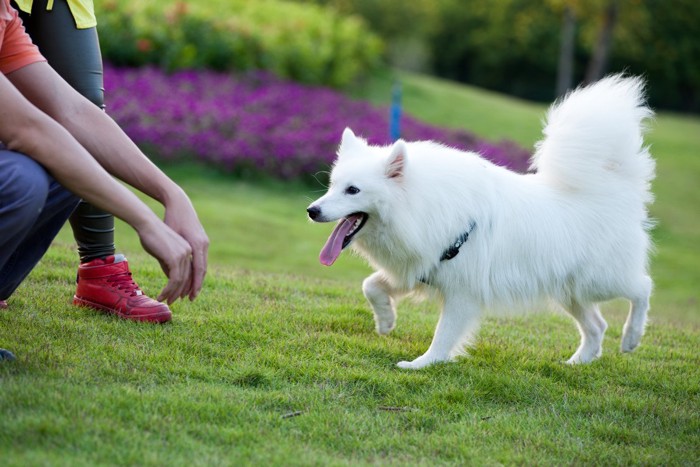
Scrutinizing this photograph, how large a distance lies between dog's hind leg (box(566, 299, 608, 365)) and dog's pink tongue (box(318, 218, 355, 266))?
1.31 meters

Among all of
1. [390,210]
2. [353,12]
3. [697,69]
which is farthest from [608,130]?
[697,69]

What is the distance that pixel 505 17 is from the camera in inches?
1389

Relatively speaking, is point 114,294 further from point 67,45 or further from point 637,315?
point 637,315

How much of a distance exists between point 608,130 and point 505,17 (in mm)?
32857

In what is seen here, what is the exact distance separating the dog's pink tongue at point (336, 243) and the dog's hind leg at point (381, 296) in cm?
34

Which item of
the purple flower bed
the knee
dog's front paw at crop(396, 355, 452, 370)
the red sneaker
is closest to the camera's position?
the knee

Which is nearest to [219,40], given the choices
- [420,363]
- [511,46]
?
[420,363]

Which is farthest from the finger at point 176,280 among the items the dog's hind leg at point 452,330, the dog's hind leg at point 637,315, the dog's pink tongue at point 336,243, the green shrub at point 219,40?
the green shrub at point 219,40

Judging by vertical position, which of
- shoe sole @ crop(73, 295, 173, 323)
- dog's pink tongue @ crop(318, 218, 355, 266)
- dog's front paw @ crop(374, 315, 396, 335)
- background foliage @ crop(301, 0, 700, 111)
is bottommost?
background foliage @ crop(301, 0, 700, 111)

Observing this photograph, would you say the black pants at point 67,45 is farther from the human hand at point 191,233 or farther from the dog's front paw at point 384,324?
the dog's front paw at point 384,324

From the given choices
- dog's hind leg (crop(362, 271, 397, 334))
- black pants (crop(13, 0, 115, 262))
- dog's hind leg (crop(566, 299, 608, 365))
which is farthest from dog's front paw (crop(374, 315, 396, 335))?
black pants (crop(13, 0, 115, 262))

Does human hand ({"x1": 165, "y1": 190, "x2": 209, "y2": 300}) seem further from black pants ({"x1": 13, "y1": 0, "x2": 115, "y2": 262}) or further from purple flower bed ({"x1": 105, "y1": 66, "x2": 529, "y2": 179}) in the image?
purple flower bed ({"x1": 105, "y1": 66, "x2": 529, "y2": 179})

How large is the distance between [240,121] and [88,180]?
9.71m

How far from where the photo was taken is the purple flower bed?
11.1m
